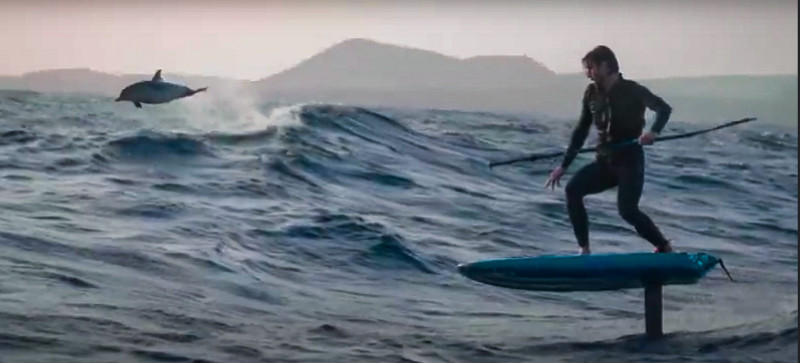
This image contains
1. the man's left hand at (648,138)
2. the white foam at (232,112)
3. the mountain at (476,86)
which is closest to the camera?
the man's left hand at (648,138)

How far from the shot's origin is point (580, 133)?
3.57 m

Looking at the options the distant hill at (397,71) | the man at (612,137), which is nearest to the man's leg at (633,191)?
the man at (612,137)

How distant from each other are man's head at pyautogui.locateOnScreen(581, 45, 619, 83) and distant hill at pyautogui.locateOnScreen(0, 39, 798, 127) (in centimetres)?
66

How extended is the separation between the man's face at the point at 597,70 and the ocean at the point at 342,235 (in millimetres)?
295

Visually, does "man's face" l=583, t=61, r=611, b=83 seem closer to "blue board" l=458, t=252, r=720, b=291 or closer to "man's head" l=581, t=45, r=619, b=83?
"man's head" l=581, t=45, r=619, b=83

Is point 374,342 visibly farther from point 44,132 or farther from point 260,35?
point 44,132

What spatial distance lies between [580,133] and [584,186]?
0.50ft

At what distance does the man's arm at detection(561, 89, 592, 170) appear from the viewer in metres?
3.53

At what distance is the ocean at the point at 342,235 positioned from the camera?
→ 3723 mm

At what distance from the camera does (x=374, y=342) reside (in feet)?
12.3

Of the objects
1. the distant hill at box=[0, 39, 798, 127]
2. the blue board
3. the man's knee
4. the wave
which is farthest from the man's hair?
the wave

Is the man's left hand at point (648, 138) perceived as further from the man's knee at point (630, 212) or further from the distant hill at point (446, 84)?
the distant hill at point (446, 84)

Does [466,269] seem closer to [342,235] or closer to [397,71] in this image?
[342,235]

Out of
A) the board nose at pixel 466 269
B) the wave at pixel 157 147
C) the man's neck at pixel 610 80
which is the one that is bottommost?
the board nose at pixel 466 269
